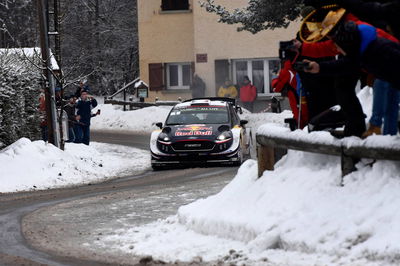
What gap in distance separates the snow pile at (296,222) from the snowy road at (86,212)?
611 mm

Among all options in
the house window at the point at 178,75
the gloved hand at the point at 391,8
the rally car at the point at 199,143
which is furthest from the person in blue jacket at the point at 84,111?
the house window at the point at 178,75

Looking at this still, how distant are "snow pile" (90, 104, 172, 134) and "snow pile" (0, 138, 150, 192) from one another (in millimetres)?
14590

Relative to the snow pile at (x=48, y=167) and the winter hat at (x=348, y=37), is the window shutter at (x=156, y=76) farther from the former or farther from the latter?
the winter hat at (x=348, y=37)

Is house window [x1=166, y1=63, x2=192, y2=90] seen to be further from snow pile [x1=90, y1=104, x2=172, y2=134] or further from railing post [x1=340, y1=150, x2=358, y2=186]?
railing post [x1=340, y1=150, x2=358, y2=186]

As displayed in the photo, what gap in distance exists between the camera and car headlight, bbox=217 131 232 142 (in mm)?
21875

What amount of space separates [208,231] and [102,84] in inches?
1933

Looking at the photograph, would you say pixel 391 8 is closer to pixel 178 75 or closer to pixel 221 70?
pixel 221 70

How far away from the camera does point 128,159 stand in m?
26.7

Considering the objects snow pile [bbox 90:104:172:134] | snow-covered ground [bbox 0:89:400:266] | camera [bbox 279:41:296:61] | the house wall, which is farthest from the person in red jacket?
camera [bbox 279:41:296:61]

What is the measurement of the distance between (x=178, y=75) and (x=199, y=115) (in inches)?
971

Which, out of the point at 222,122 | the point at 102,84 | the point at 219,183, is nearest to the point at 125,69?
the point at 102,84

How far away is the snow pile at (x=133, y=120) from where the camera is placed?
131 feet

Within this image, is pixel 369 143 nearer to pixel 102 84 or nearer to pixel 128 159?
pixel 128 159

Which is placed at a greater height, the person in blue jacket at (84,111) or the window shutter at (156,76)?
the person in blue jacket at (84,111)
